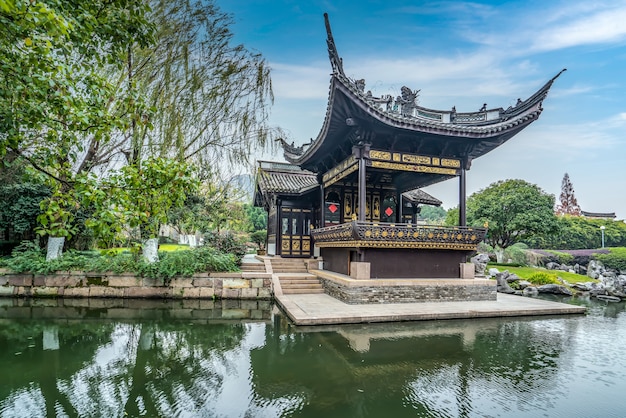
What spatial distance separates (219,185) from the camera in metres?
12.1

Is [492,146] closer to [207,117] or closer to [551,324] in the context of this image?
[551,324]

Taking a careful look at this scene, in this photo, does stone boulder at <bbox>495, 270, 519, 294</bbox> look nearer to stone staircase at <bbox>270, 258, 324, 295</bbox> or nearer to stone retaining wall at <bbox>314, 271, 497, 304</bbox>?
stone retaining wall at <bbox>314, 271, 497, 304</bbox>

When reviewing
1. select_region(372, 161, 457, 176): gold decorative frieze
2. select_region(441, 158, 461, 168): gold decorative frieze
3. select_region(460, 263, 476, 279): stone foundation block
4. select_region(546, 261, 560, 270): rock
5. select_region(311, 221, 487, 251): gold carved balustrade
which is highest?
select_region(441, 158, 461, 168): gold decorative frieze

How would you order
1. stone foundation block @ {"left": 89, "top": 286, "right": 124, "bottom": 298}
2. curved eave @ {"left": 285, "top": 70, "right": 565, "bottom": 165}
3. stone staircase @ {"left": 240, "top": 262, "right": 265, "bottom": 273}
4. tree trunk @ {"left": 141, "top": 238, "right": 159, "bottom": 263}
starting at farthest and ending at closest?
stone staircase @ {"left": 240, "top": 262, "right": 265, "bottom": 273}
tree trunk @ {"left": 141, "top": 238, "right": 159, "bottom": 263}
stone foundation block @ {"left": 89, "top": 286, "right": 124, "bottom": 298}
curved eave @ {"left": 285, "top": 70, "right": 565, "bottom": 165}

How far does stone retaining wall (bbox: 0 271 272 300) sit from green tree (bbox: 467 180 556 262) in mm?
13213

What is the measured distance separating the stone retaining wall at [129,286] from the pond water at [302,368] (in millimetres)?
2308

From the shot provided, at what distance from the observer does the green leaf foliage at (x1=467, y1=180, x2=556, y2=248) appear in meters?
18.4

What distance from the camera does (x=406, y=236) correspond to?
9.18 m

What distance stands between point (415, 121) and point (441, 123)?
1.10 meters

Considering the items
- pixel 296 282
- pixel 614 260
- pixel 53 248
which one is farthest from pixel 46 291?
pixel 614 260

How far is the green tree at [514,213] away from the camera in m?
18.4

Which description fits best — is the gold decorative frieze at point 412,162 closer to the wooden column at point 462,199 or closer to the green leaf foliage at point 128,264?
the wooden column at point 462,199

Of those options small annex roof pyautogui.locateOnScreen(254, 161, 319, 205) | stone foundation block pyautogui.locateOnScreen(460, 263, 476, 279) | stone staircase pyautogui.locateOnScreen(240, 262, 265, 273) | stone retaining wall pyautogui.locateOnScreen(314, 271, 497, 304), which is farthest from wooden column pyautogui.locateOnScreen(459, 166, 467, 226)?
stone staircase pyautogui.locateOnScreen(240, 262, 265, 273)

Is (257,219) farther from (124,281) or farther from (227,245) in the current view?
(124,281)
